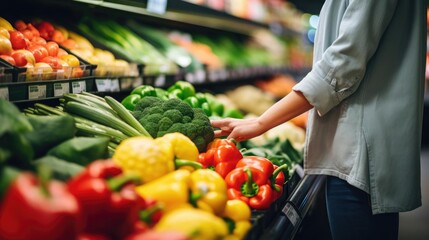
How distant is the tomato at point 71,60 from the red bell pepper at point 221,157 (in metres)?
0.79

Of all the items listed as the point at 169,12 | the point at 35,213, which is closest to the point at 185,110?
the point at 35,213

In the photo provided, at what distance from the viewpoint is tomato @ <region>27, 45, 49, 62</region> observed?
2.31 m

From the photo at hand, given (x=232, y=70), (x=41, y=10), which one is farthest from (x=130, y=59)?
(x=232, y=70)

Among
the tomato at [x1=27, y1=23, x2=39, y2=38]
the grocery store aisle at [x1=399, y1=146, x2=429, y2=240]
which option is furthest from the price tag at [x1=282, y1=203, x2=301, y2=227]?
the grocery store aisle at [x1=399, y1=146, x2=429, y2=240]

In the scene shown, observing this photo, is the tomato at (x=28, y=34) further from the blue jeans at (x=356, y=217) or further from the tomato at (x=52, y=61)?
the blue jeans at (x=356, y=217)

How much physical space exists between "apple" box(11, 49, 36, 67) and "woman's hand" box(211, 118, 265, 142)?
2.63ft

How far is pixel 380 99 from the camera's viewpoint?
2.06 metres

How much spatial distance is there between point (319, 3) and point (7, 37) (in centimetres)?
973

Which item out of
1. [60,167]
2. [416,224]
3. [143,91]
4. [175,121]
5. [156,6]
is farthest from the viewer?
[416,224]

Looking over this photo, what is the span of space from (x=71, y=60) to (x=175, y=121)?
2.17 ft

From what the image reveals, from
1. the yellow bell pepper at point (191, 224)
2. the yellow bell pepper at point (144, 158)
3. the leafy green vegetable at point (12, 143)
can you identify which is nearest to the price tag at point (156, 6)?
the yellow bell pepper at point (144, 158)

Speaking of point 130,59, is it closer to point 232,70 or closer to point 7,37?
point 7,37

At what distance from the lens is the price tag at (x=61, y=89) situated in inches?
82.9

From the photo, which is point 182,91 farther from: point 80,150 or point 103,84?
point 80,150
